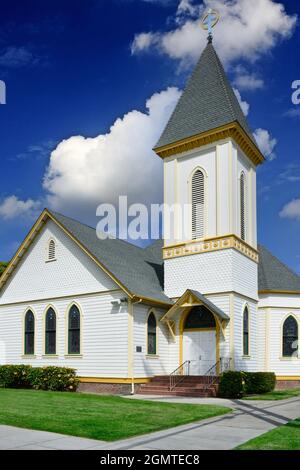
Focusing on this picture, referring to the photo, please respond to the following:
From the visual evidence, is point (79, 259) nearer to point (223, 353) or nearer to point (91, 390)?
point (91, 390)

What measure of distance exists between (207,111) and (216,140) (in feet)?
6.28

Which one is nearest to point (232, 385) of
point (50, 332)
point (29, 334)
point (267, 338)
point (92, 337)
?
point (92, 337)

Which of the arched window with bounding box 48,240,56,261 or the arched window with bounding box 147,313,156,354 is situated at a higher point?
the arched window with bounding box 48,240,56,261

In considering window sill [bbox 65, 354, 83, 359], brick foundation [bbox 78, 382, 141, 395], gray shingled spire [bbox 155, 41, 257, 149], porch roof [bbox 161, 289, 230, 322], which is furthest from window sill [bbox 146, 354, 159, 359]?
gray shingled spire [bbox 155, 41, 257, 149]

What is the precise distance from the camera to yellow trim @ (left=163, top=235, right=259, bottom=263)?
2423 cm

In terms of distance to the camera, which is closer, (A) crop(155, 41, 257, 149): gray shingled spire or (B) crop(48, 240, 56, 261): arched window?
(A) crop(155, 41, 257, 149): gray shingled spire

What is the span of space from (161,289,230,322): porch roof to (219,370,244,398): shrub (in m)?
2.88

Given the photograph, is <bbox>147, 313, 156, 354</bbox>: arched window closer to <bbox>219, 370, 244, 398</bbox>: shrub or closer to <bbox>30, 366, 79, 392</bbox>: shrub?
<bbox>30, 366, 79, 392</bbox>: shrub

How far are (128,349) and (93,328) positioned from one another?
2.37m

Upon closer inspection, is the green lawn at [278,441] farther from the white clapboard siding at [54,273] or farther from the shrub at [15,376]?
the shrub at [15,376]

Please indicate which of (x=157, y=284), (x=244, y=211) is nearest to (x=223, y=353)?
(x=157, y=284)

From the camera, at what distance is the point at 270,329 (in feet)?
94.9

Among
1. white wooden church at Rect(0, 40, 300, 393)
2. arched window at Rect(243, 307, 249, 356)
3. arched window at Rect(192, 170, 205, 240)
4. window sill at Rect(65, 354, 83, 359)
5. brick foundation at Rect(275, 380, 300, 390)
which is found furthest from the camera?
brick foundation at Rect(275, 380, 300, 390)
